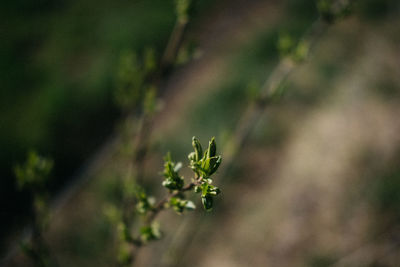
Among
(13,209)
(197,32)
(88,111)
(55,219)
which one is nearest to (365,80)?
(197,32)

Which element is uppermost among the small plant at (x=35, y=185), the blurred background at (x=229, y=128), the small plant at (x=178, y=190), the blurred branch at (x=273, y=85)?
the blurred background at (x=229, y=128)

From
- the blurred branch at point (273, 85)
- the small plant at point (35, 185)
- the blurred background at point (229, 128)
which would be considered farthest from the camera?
the blurred background at point (229, 128)

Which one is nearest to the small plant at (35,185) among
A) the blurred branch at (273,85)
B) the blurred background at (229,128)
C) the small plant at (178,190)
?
the small plant at (178,190)

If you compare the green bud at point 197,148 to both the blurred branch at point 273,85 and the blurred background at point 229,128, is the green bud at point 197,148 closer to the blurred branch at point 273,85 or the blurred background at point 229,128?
the blurred branch at point 273,85

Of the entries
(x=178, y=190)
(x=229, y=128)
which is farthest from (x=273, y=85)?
(x=229, y=128)

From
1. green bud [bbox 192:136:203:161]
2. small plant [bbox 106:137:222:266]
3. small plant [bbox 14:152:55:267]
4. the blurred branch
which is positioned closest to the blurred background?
the blurred branch

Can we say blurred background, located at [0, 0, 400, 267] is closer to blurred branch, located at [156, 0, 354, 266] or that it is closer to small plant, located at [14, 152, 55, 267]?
blurred branch, located at [156, 0, 354, 266]

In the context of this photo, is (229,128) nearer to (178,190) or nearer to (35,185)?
(35,185)

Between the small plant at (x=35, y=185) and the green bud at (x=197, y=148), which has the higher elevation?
the small plant at (x=35, y=185)
